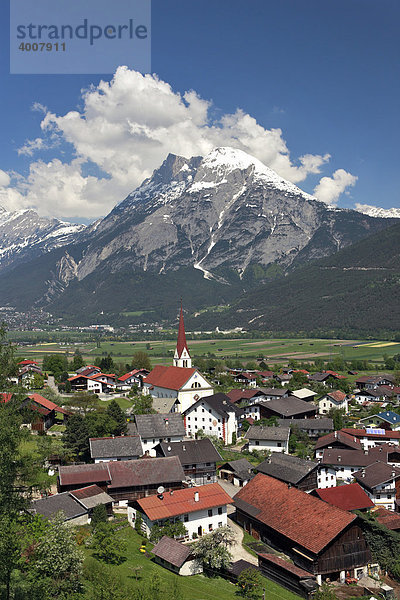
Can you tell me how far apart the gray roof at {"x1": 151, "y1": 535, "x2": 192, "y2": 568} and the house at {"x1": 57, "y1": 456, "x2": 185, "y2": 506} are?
9.97 m

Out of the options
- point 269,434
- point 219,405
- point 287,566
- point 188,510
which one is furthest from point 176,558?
point 219,405

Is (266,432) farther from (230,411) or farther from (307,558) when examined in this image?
(307,558)

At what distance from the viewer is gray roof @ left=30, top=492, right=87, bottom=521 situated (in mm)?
37531

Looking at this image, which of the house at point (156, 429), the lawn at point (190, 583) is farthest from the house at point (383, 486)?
the house at point (156, 429)

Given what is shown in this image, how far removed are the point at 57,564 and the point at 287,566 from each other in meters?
16.4

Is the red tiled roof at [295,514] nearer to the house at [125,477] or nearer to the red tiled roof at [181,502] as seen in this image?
Result: the red tiled roof at [181,502]

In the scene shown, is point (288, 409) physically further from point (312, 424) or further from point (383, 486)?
point (383, 486)

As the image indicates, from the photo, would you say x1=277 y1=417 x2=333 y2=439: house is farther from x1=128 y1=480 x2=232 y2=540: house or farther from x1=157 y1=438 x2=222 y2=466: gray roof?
x1=128 y1=480 x2=232 y2=540: house

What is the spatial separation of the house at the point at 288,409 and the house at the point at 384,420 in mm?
8445

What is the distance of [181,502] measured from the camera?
135ft

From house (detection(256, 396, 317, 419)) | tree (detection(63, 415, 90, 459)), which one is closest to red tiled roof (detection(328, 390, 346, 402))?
house (detection(256, 396, 317, 419))

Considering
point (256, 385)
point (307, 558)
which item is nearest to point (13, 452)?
point (307, 558)

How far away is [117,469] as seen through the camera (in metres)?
46.8

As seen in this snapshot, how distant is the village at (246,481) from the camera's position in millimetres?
36000
